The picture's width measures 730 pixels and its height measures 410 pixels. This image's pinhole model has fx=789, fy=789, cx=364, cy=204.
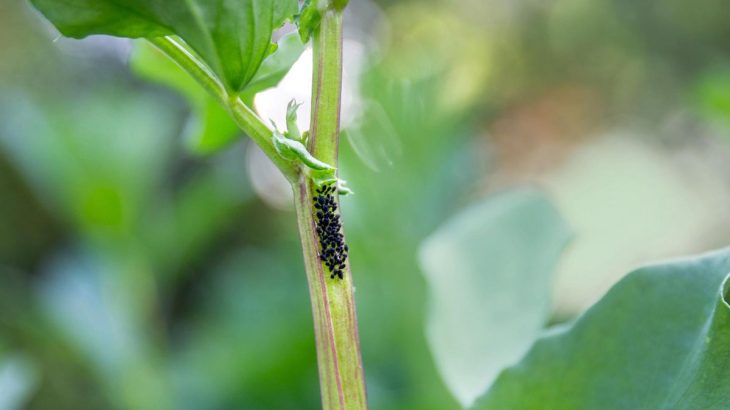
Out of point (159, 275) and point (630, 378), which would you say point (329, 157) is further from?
point (159, 275)

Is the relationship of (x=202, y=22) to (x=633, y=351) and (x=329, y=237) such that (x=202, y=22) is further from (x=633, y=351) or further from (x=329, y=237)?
(x=633, y=351)

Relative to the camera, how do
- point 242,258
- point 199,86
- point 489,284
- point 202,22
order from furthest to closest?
point 242,258
point 489,284
point 199,86
point 202,22

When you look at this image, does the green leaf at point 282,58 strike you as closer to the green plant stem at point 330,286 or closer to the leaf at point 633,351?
the green plant stem at point 330,286

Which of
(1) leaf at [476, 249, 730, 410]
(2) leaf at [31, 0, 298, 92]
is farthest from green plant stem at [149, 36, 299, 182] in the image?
(1) leaf at [476, 249, 730, 410]

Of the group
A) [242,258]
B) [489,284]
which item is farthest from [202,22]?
[242,258]

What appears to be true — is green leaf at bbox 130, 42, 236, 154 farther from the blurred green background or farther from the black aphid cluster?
the black aphid cluster

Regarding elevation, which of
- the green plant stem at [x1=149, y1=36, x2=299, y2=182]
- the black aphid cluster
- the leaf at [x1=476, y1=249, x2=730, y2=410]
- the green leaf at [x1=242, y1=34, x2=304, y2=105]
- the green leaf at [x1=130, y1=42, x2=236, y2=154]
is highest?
the green leaf at [x1=130, y1=42, x2=236, y2=154]

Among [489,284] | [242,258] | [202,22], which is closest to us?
[202,22]
